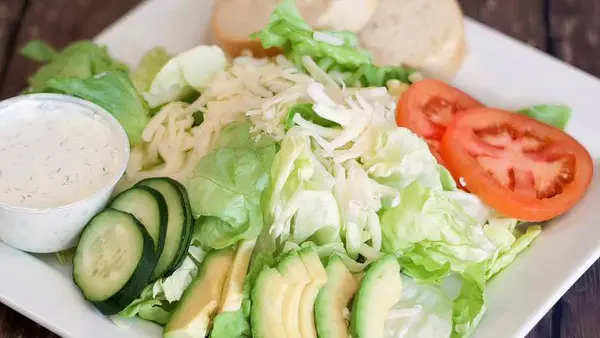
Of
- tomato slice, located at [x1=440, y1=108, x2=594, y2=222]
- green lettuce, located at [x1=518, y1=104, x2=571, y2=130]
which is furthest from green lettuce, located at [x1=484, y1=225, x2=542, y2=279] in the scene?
green lettuce, located at [x1=518, y1=104, x2=571, y2=130]

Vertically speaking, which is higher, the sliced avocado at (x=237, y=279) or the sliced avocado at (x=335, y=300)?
the sliced avocado at (x=335, y=300)

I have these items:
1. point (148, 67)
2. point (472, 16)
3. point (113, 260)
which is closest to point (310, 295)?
point (113, 260)

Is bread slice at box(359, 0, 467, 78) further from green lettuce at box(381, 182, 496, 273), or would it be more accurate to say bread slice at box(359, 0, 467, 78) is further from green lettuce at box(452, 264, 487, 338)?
green lettuce at box(452, 264, 487, 338)

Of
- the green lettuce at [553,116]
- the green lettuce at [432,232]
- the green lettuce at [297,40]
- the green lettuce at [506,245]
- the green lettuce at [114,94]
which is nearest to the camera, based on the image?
the green lettuce at [432,232]

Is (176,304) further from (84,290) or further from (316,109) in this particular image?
(316,109)

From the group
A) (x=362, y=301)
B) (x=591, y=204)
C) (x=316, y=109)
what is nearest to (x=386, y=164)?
(x=316, y=109)

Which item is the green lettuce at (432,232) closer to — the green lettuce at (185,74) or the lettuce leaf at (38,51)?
the green lettuce at (185,74)

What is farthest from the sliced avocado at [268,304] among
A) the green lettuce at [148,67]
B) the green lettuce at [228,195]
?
the green lettuce at [148,67]
